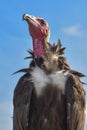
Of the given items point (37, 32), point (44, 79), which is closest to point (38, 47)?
point (37, 32)

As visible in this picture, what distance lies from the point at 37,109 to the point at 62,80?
0.84 metres

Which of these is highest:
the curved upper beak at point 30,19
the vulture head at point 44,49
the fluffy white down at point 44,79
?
the curved upper beak at point 30,19

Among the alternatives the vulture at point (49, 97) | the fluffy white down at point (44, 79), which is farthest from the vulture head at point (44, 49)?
the fluffy white down at point (44, 79)

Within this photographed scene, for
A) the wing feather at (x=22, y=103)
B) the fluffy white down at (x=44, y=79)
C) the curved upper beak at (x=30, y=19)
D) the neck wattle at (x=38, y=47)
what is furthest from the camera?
the neck wattle at (x=38, y=47)

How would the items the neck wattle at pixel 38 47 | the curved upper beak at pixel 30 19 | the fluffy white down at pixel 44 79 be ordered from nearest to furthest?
the fluffy white down at pixel 44 79
the curved upper beak at pixel 30 19
the neck wattle at pixel 38 47

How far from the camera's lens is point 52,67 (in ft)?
42.4

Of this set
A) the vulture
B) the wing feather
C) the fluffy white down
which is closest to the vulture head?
the vulture

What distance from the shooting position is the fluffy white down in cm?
1292

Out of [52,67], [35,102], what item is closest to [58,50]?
[52,67]

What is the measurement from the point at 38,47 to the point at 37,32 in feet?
1.41

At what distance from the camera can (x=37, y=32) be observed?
44.7 ft

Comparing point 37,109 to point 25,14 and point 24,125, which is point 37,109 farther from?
point 25,14

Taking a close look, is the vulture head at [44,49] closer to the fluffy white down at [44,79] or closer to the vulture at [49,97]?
the vulture at [49,97]

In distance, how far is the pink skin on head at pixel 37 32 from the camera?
1330 centimetres
